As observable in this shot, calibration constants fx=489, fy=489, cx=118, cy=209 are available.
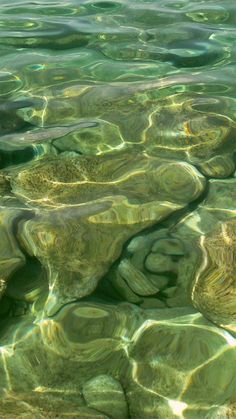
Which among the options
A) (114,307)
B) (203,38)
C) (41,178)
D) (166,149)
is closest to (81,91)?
(166,149)

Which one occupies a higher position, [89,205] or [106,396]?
[89,205]

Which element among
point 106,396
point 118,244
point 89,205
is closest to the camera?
point 106,396

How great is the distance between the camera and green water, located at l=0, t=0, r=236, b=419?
230cm

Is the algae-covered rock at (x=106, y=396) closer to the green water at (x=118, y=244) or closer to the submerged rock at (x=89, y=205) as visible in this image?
the green water at (x=118, y=244)

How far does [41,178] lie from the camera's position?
3.35m

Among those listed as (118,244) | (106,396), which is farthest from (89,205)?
(106,396)

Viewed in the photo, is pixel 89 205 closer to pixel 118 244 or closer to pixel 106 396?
pixel 118 244

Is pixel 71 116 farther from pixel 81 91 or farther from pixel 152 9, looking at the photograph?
pixel 152 9

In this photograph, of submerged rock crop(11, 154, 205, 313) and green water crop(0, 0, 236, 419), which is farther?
submerged rock crop(11, 154, 205, 313)

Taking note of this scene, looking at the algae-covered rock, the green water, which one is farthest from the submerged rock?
the algae-covered rock

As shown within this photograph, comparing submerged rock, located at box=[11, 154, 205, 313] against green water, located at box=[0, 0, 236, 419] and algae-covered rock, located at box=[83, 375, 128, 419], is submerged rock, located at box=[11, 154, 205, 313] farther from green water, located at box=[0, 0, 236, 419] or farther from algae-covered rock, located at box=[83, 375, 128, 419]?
algae-covered rock, located at box=[83, 375, 128, 419]

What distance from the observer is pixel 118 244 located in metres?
2.88

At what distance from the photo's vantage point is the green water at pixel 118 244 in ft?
7.55

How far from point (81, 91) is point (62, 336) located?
2.90 meters
